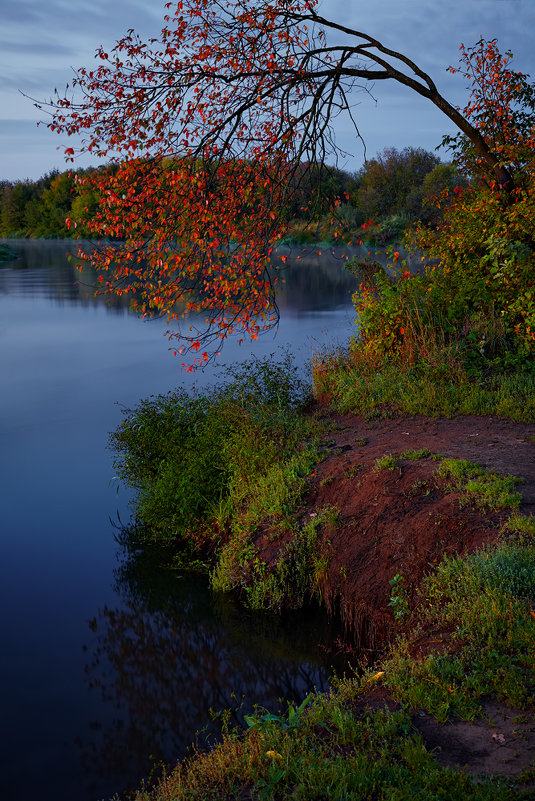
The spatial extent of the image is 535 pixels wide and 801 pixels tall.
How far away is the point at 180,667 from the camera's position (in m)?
6.95

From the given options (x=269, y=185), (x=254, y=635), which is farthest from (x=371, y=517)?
(x=269, y=185)

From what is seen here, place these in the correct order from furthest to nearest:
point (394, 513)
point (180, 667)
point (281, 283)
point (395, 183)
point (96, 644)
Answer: point (395, 183) < point (281, 283) < point (96, 644) < point (394, 513) < point (180, 667)

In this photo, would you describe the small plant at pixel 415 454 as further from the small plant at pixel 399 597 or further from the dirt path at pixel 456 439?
the small plant at pixel 399 597

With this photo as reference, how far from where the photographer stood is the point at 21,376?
2094cm

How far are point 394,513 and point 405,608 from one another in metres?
1.40

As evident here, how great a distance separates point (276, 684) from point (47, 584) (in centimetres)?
379

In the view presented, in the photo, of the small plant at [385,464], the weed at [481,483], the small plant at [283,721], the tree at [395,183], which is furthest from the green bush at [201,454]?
the tree at [395,183]

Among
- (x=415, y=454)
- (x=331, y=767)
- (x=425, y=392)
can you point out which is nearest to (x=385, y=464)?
(x=415, y=454)

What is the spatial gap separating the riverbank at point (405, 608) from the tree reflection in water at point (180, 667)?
371mm

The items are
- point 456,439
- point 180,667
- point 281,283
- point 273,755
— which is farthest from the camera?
point 281,283

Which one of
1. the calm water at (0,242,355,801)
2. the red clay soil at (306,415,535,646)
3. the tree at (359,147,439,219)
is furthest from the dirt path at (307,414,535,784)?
the tree at (359,147,439,219)

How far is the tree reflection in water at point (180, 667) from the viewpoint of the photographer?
5.82 m

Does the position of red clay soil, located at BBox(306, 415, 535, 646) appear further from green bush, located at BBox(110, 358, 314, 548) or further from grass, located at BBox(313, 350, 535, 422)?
green bush, located at BBox(110, 358, 314, 548)

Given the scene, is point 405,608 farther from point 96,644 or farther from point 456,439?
point 96,644
